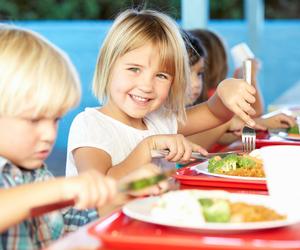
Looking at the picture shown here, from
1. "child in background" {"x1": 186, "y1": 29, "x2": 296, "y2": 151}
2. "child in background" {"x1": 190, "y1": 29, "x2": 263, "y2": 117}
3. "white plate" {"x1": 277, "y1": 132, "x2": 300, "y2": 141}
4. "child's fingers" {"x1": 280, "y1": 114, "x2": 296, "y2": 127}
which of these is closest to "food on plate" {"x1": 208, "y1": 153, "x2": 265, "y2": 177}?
"white plate" {"x1": 277, "y1": 132, "x2": 300, "y2": 141}

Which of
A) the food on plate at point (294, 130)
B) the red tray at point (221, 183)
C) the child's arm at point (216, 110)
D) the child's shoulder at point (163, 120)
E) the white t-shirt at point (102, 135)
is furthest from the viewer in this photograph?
the food on plate at point (294, 130)

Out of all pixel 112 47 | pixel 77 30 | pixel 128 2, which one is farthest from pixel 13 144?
pixel 77 30

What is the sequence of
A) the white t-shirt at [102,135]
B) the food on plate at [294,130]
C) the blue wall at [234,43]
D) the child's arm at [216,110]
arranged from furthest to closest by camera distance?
the blue wall at [234,43]
the food on plate at [294,130]
the child's arm at [216,110]
the white t-shirt at [102,135]

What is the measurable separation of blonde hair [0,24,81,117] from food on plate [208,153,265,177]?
0.49 m

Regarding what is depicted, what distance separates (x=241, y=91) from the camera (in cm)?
215

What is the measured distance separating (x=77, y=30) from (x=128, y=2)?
28.1 feet

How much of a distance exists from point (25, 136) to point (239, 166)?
23.5 inches

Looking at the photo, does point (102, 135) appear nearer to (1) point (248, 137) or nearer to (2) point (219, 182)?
(1) point (248, 137)

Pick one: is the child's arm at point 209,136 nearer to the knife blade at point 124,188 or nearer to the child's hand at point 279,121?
the child's hand at point 279,121

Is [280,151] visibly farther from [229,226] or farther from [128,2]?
[128,2]

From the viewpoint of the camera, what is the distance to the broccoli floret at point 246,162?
171 cm

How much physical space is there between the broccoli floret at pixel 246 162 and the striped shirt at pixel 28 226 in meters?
0.44

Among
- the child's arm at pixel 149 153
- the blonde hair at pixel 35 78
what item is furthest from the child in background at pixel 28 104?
the child's arm at pixel 149 153

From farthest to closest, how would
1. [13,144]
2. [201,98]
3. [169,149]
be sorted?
1. [201,98]
2. [169,149]
3. [13,144]
